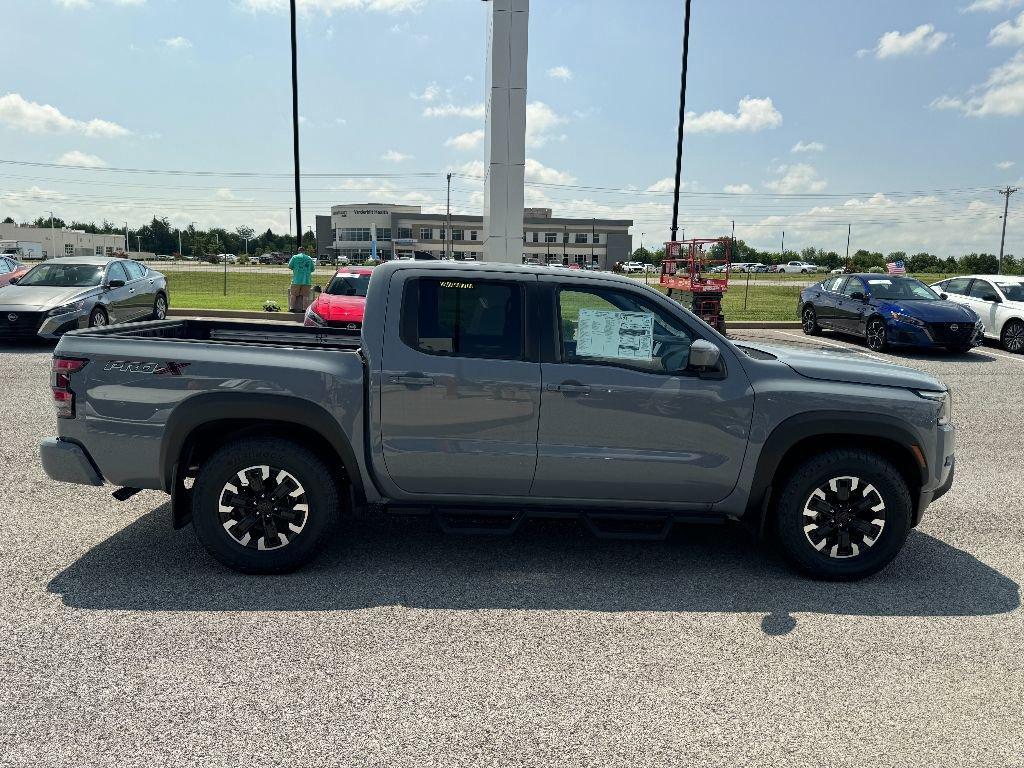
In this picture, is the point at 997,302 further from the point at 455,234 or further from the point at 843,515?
the point at 455,234

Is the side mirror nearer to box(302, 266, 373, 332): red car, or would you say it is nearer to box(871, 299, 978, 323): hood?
box(302, 266, 373, 332): red car

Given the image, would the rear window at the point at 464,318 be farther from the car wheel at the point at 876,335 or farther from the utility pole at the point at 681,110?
the utility pole at the point at 681,110

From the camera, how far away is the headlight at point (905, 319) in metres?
14.4

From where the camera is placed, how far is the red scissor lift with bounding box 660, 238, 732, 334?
18844 mm

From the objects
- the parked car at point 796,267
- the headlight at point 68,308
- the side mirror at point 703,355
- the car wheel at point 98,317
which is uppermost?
the parked car at point 796,267

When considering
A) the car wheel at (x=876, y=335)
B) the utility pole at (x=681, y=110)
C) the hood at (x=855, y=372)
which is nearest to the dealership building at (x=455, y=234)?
the utility pole at (x=681, y=110)

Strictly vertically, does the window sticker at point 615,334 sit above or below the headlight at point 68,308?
above

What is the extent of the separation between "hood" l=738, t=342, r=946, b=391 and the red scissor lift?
41.8 feet

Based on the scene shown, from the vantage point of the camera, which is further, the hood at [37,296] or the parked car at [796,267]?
the parked car at [796,267]

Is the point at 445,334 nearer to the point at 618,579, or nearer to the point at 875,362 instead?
the point at 618,579

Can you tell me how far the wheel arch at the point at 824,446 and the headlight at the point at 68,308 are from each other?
12.6 meters

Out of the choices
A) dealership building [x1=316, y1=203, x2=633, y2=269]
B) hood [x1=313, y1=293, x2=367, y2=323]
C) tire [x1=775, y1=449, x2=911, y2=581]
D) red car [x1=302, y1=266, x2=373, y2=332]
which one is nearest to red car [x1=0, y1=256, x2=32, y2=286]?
red car [x1=302, y1=266, x2=373, y2=332]

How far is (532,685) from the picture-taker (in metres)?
3.29

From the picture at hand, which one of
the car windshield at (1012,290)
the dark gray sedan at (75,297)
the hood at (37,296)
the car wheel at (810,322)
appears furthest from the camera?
the car wheel at (810,322)
